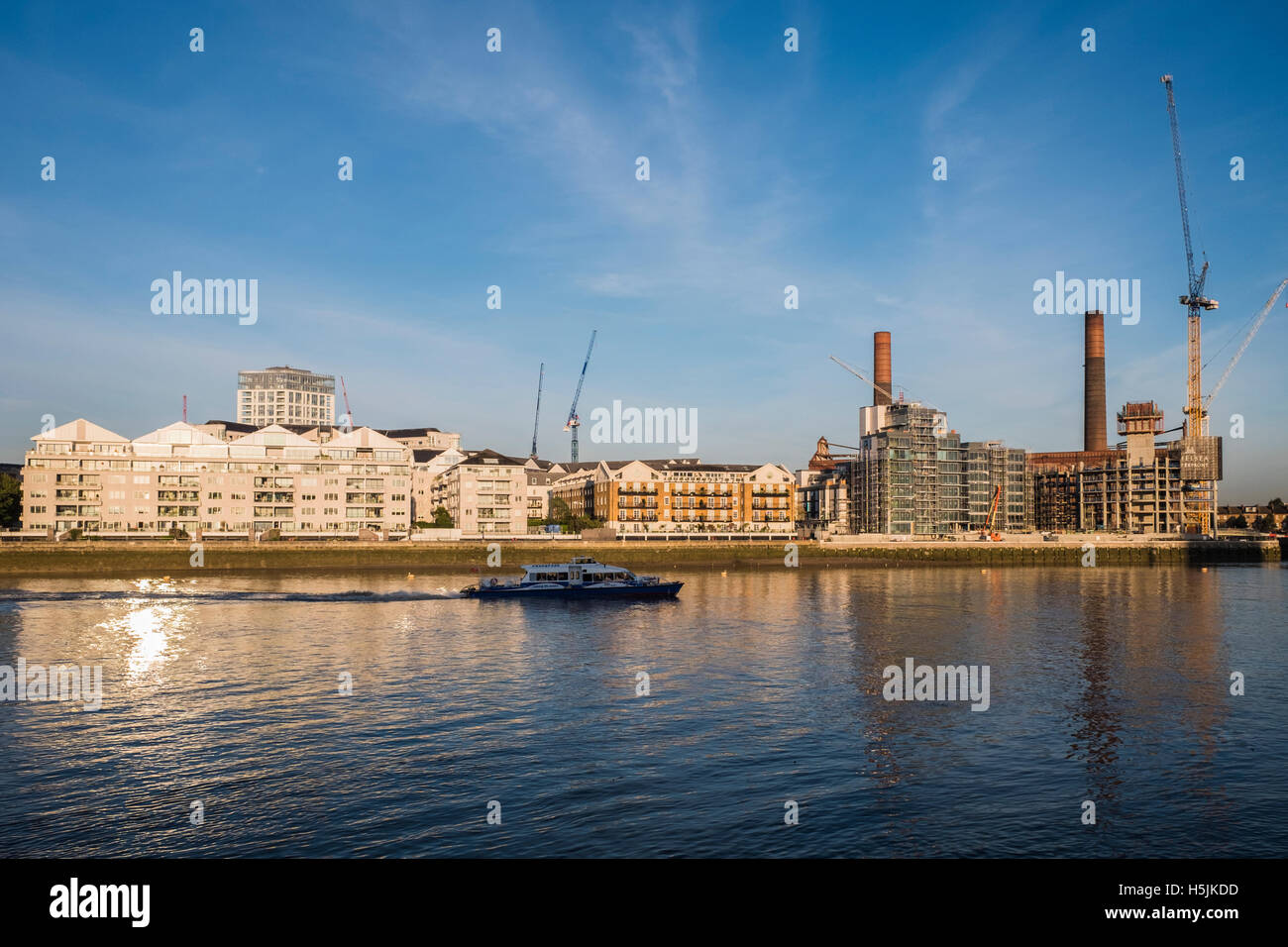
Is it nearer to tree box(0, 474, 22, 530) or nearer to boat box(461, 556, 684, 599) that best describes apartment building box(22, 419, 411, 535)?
tree box(0, 474, 22, 530)

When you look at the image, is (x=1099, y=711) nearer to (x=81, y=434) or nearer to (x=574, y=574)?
(x=574, y=574)

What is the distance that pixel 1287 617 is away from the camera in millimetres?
77750

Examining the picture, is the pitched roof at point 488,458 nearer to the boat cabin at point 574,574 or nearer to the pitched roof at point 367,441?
the pitched roof at point 367,441

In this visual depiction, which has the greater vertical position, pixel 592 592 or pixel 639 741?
pixel 639 741

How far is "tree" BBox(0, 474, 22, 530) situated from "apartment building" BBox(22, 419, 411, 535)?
1.92 meters

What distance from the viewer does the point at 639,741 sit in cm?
3469

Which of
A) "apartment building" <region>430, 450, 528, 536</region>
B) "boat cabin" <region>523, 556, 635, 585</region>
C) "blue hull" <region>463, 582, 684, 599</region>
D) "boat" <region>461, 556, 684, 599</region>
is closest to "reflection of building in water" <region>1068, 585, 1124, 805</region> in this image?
"blue hull" <region>463, 582, 684, 599</region>

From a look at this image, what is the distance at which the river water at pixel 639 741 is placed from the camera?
25125mm

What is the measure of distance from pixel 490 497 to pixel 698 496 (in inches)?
1733

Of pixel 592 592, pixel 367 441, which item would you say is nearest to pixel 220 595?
pixel 592 592

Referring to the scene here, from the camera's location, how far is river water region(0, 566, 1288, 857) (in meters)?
25.1

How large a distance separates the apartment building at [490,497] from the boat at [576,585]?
75.0 metres
